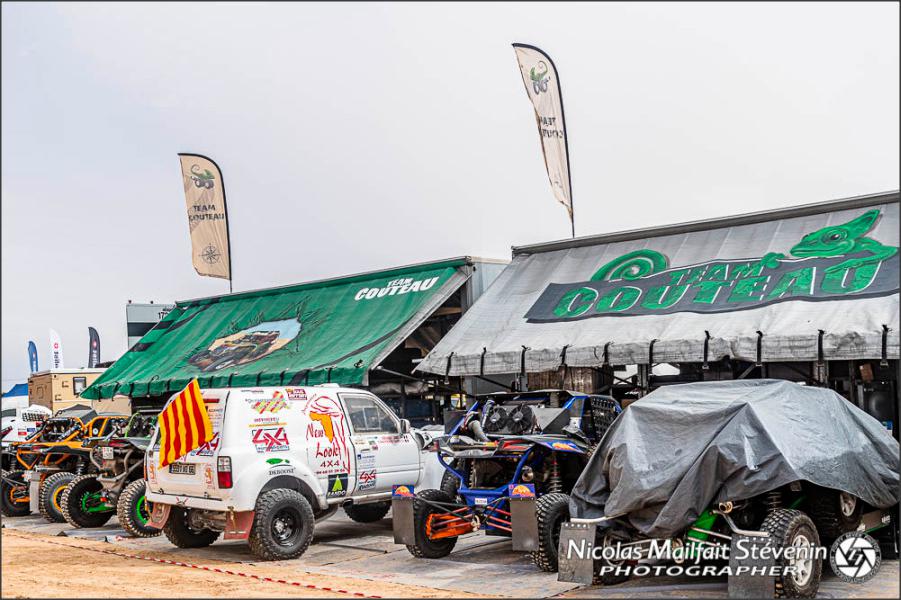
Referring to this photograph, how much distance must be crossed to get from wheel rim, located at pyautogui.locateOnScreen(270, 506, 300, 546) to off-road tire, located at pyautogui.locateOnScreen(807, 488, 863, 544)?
5.90 meters

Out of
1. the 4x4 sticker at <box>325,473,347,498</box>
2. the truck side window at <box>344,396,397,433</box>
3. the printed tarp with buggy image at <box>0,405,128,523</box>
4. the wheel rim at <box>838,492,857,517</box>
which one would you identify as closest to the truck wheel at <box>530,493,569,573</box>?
the wheel rim at <box>838,492,857,517</box>

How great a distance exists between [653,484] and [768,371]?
739 centimetres

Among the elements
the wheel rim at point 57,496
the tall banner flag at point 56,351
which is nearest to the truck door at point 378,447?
the wheel rim at point 57,496

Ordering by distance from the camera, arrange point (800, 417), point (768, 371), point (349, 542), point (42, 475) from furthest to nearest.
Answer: point (42, 475) → point (768, 371) → point (349, 542) → point (800, 417)

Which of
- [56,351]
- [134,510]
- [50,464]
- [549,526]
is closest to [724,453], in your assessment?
[549,526]

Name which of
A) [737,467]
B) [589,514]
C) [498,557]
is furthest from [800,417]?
[498,557]

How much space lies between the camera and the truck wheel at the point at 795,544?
7.75 meters

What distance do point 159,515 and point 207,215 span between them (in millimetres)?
16147

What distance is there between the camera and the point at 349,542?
1273 centimetres

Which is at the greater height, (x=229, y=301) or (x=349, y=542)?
(x=229, y=301)

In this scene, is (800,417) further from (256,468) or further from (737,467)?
(256,468)

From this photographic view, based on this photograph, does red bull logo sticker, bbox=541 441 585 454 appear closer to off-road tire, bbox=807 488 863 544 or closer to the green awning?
off-road tire, bbox=807 488 863 544

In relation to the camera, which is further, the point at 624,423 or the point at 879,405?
the point at 879,405

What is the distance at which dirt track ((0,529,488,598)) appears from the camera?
8.93m
